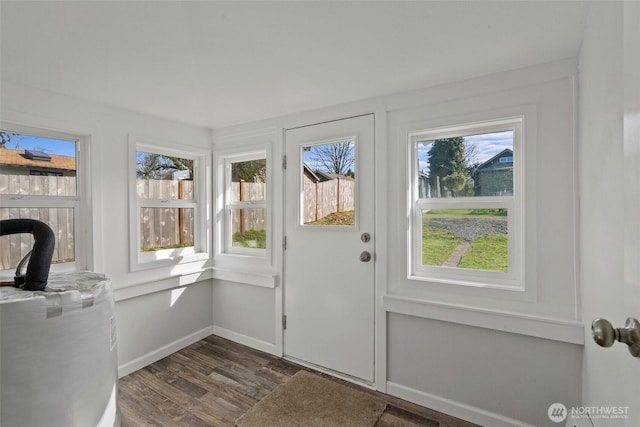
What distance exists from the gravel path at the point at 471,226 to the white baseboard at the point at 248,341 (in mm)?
1806

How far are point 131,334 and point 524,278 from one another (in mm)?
2935

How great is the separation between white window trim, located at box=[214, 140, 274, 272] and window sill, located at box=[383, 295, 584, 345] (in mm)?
1281

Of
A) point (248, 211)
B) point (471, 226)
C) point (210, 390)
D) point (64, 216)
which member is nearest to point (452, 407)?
point (471, 226)

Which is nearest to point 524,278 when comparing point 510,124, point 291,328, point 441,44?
point 510,124

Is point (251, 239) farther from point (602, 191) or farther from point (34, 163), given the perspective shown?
point (602, 191)

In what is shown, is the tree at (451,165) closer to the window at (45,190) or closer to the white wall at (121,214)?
the white wall at (121,214)

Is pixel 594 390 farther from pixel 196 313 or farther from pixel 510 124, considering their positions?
pixel 196 313

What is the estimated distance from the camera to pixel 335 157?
8.19 feet

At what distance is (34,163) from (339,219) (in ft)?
7.29

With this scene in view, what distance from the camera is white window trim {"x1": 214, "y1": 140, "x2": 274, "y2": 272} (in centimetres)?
283

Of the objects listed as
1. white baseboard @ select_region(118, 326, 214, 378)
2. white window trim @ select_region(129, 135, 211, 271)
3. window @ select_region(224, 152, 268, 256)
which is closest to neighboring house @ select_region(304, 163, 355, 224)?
window @ select_region(224, 152, 268, 256)

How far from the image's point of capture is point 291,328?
2707 mm

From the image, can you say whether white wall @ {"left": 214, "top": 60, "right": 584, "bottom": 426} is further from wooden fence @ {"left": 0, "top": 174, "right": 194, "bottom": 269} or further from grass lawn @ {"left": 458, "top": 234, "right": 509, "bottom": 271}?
wooden fence @ {"left": 0, "top": 174, "right": 194, "bottom": 269}

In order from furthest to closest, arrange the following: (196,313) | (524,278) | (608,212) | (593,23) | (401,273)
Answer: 1. (196,313)
2. (401,273)
3. (524,278)
4. (593,23)
5. (608,212)
